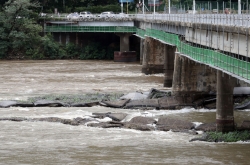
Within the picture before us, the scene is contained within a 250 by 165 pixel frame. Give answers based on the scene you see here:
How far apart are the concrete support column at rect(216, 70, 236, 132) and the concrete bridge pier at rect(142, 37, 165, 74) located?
3495 centimetres

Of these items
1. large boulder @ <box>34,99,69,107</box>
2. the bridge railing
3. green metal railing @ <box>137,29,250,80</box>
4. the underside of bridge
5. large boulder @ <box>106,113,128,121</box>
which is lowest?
large boulder @ <box>34,99,69,107</box>

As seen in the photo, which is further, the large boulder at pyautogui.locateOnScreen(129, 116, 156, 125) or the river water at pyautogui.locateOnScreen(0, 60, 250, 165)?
the large boulder at pyautogui.locateOnScreen(129, 116, 156, 125)

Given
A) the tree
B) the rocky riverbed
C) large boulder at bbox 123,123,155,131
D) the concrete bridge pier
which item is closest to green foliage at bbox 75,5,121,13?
the tree

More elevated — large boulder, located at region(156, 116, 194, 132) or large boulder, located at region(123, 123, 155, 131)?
large boulder, located at region(156, 116, 194, 132)

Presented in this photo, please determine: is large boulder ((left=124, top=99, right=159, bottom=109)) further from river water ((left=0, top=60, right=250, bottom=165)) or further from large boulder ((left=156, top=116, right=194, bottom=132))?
large boulder ((left=156, top=116, right=194, bottom=132))

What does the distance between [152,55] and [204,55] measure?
108 feet

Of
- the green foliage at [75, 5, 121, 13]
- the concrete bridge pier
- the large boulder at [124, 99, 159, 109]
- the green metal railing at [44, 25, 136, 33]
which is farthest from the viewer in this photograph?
the green foliage at [75, 5, 121, 13]

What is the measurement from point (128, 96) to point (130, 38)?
52047mm

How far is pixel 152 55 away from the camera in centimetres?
7238

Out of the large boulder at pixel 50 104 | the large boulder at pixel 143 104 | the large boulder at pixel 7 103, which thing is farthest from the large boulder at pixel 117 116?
the large boulder at pixel 7 103

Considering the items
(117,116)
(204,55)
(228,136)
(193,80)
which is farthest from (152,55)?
(228,136)

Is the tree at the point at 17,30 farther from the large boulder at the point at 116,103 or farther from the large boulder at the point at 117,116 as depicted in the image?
the large boulder at the point at 117,116

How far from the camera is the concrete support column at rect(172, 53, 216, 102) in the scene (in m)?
47.9

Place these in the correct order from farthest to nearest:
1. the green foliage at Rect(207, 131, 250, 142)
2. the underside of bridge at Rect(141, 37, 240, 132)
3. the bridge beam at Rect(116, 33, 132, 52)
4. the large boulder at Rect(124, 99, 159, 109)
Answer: the bridge beam at Rect(116, 33, 132, 52) < the large boulder at Rect(124, 99, 159, 109) < the underside of bridge at Rect(141, 37, 240, 132) < the green foliage at Rect(207, 131, 250, 142)
